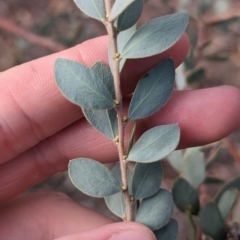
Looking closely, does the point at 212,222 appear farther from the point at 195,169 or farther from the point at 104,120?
the point at 104,120

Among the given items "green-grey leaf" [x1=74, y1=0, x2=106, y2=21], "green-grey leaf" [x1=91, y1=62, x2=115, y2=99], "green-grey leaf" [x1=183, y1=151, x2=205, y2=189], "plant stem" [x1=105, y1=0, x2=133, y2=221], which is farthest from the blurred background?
"green-grey leaf" [x1=74, y1=0, x2=106, y2=21]

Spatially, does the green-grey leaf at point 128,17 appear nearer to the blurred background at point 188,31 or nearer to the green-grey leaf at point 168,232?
the green-grey leaf at point 168,232

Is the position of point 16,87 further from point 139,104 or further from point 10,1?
point 10,1

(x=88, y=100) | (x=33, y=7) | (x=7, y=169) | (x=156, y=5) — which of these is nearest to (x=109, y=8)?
(x=88, y=100)

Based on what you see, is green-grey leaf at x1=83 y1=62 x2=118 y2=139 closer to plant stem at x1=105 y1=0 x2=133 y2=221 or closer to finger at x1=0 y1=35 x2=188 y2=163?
plant stem at x1=105 y1=0 x2=133 y2=221

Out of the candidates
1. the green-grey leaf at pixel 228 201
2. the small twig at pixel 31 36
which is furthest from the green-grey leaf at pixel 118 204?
the small twig at pixel 31 36
